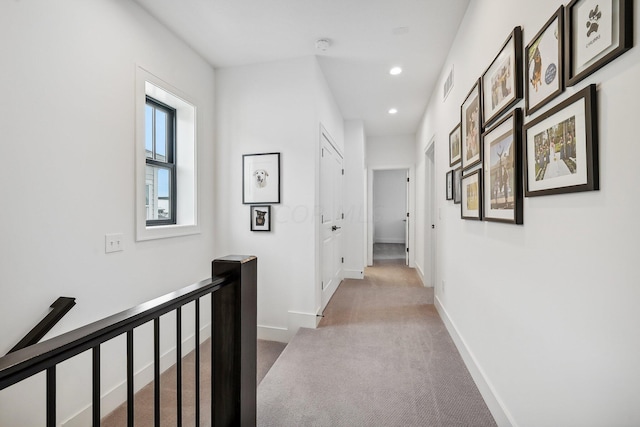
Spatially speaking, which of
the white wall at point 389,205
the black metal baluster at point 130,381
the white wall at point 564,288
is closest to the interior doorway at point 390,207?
the white wall at point 389,205

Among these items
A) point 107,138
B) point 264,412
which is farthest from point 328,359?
point 107,138

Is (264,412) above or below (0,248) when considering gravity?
below

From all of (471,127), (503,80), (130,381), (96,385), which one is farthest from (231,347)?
(471,127)

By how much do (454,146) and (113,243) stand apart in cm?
278

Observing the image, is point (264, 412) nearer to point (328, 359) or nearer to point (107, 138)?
point (328, 359)

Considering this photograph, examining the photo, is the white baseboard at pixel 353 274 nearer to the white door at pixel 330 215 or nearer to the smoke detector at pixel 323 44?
the white door at pixel 330 215

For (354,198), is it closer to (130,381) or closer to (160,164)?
(160,164)

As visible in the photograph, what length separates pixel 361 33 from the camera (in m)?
2.40

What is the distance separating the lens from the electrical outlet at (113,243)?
1.84 meters

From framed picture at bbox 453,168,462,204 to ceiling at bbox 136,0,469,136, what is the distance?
120cm

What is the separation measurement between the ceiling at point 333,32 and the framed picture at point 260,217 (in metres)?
1.48

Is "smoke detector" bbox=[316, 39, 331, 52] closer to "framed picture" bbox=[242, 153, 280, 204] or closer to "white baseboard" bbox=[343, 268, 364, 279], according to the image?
"framed picture" bbox=[242, 153, 280, 204]

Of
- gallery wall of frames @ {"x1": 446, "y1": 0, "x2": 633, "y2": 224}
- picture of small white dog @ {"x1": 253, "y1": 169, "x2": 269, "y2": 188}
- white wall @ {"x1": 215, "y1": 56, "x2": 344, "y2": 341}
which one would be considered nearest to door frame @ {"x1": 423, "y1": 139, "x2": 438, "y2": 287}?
white wall @ {"x1": 215, "y1": 56, "x2": 344, "y2": 341}

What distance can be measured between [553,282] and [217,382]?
1405 millimetres
